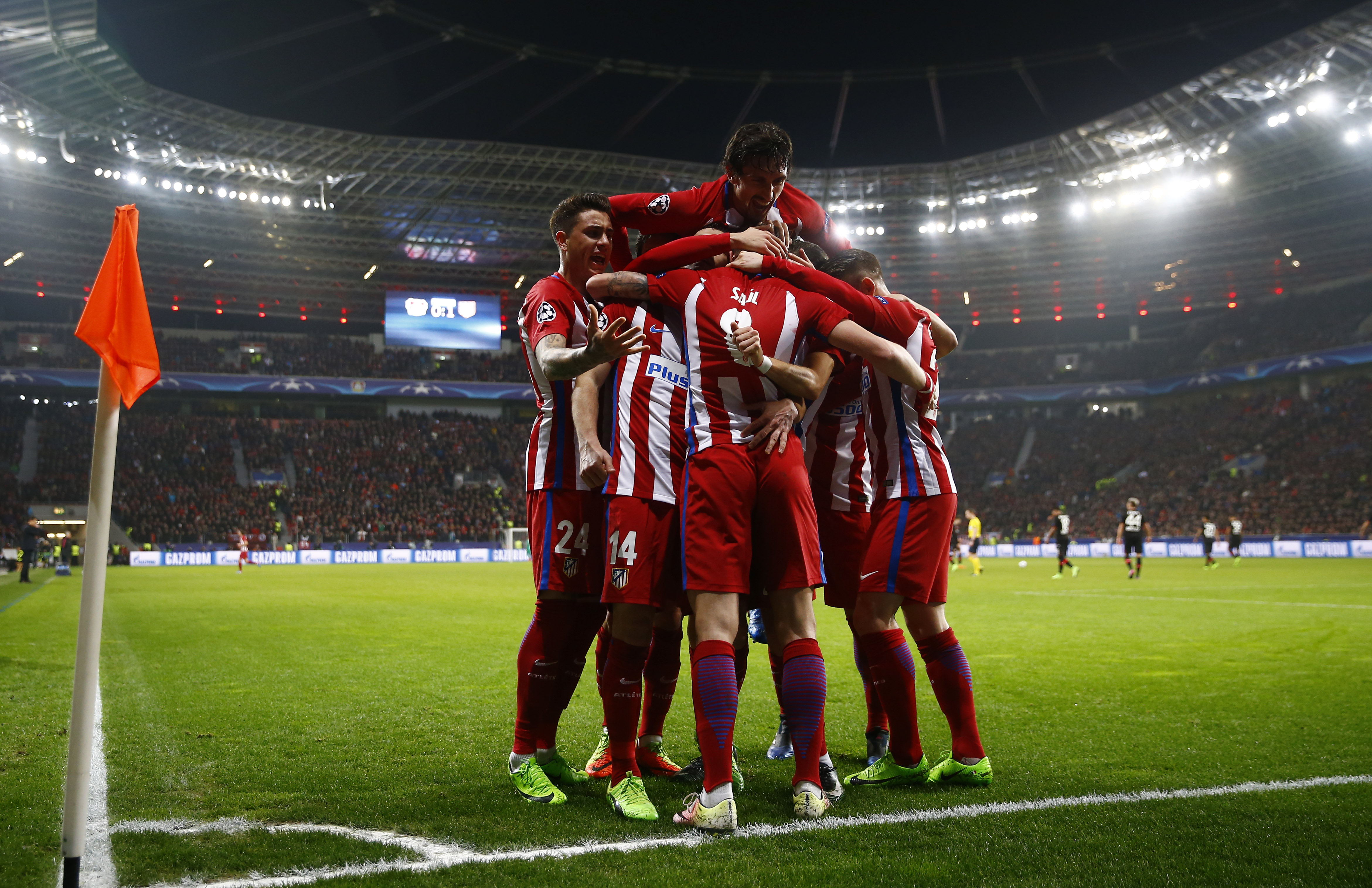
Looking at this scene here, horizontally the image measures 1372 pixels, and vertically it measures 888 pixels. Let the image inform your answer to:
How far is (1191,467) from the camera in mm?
42375

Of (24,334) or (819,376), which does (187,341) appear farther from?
(819,376)

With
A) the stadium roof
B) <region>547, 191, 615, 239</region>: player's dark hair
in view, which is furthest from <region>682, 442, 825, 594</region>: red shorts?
the stadium roof

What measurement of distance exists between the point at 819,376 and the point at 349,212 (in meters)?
36.0

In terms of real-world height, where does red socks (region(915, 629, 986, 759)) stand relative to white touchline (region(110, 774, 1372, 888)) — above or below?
above

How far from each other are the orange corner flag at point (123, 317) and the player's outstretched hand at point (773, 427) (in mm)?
2064

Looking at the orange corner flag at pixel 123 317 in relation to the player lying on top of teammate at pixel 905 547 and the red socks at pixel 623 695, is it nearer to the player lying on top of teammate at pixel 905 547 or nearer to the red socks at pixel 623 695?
the red socks at pixel 623 695

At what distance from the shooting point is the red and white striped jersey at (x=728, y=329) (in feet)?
11.9

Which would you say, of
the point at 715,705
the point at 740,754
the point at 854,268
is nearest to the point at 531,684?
the point at 715,705

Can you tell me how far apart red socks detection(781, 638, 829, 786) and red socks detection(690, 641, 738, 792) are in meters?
0.23

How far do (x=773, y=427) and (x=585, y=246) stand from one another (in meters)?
1.36

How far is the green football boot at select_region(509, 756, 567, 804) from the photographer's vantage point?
367 centimetres

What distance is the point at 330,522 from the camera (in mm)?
39406

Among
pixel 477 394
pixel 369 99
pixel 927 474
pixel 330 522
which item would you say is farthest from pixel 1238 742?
pixel 477 394

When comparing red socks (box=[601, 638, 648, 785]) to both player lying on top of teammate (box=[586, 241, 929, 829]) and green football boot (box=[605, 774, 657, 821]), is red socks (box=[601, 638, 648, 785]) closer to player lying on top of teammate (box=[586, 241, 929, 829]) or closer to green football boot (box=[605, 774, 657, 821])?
green football boot (box=[605, 774, 657, 821])
